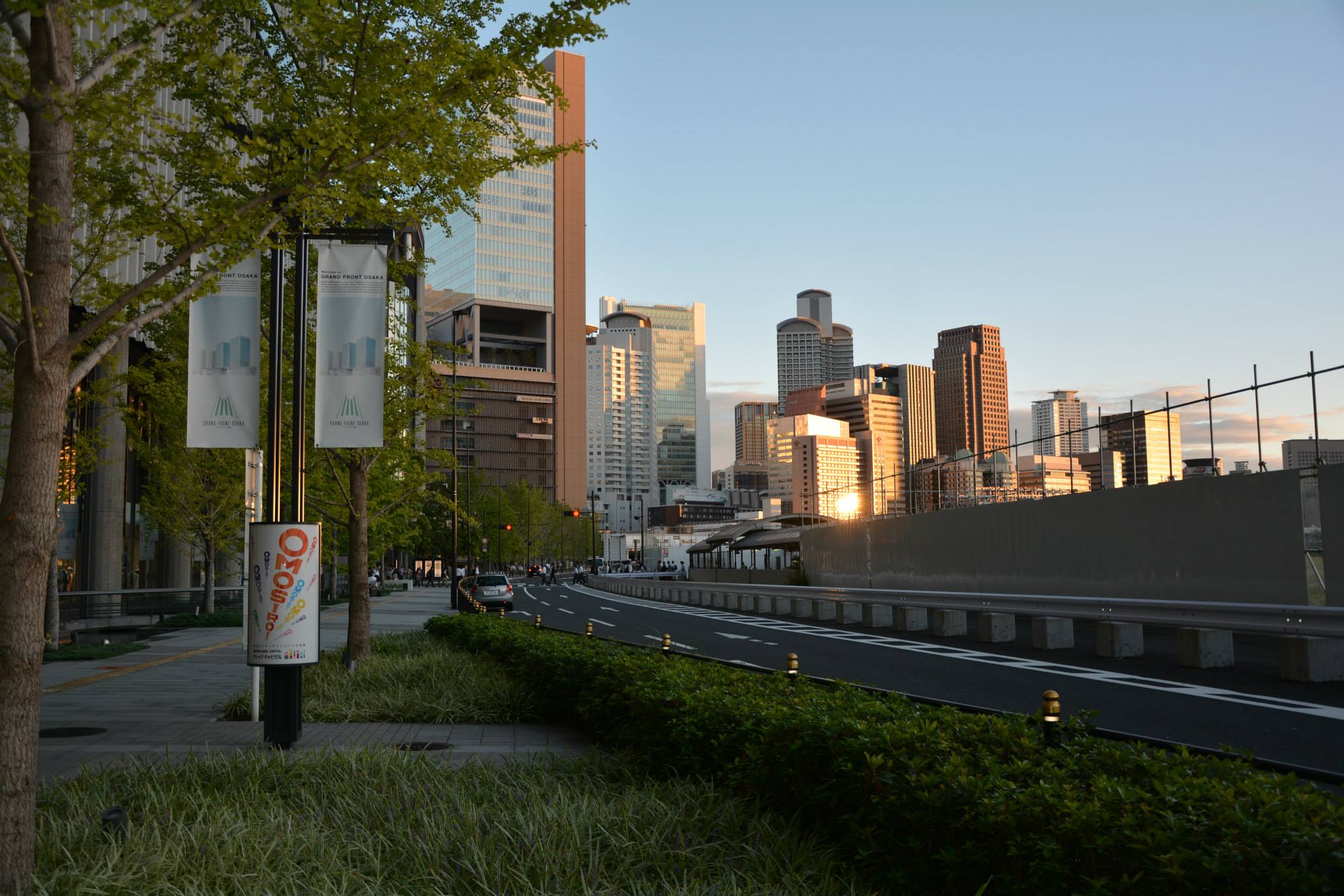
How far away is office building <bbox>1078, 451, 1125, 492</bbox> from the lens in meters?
20.3

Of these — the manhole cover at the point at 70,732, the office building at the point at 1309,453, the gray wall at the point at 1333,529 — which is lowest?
the manhole cover at the point at 70,732

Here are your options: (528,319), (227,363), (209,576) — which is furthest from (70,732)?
(528,319)

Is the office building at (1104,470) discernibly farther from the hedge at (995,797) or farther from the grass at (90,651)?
the grass at (90,651)

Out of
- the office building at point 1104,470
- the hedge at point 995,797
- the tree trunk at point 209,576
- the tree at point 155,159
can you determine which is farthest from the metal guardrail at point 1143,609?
the tree trunk at point 209,576

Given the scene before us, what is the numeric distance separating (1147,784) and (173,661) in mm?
19229

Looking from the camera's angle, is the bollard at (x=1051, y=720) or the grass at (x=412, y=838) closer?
the grass at (x=412, y=838)

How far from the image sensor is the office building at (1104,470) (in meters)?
20.3

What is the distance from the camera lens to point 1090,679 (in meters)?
14.0

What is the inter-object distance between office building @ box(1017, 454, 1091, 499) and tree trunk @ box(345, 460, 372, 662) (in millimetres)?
14115

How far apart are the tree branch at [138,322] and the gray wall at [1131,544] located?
14.9 m

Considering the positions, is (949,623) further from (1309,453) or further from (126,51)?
(126,51)

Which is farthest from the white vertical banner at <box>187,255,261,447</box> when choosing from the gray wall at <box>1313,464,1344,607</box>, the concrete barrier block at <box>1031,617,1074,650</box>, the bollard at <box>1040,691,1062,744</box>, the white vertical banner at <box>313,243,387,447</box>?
the concrete barrier block at <box>1031,617,1074,650</box>

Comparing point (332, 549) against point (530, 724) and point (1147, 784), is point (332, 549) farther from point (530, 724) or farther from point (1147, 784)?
point (1147, 784)

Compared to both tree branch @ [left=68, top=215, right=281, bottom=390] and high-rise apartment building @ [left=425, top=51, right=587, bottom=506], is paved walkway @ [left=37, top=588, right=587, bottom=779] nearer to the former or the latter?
tree branch @ [left=68, top=215, right=281, bottom=390]
